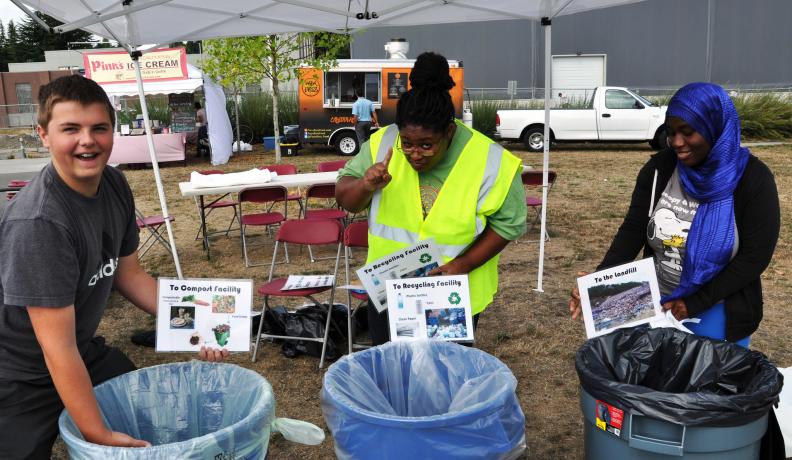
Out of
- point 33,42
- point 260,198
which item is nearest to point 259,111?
point 260,198

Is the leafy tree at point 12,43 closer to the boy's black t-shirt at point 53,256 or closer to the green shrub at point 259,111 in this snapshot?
the green shrub at point 259,111

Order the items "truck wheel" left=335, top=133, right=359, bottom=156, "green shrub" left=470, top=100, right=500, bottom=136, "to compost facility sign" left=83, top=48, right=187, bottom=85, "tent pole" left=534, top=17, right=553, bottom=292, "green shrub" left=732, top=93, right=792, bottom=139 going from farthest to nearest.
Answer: "green shrub" left=470, top=100, right=500, bottom=136, "green shrub" left=732, top=93, right=792, bottom=139, "truck wheel" left=335, top=133, right=359, bottom=156, "to compost facility sign" left=83, top=48, right=187, bottom=85, "tent pole" left=534, top=17, right=553, bottom=292

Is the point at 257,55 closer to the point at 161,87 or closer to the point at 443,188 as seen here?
the point at 161,87

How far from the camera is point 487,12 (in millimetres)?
5438

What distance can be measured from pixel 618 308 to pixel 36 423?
1.91 m

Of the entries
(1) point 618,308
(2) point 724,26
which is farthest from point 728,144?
(2) point 724,26

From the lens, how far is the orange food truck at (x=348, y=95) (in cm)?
1603

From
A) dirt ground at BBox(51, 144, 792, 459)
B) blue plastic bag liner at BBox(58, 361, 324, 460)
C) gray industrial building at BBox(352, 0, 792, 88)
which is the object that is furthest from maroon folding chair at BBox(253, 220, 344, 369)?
gray industrial building at BBox(352, 0, 792, 88)

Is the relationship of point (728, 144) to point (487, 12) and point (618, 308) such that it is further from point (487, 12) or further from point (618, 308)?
point (487, 12)

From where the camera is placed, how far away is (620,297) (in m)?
2.36

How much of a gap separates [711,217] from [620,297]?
1.39 ft

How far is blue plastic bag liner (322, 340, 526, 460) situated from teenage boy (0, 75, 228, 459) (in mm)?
590

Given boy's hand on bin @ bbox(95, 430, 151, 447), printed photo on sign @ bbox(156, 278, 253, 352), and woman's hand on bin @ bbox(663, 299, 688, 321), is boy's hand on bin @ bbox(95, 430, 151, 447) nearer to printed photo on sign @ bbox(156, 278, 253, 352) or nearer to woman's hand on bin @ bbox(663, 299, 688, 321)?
printed photo on sign @ bbox(156, 278, 253, 352)

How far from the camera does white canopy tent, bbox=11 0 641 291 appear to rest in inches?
178
